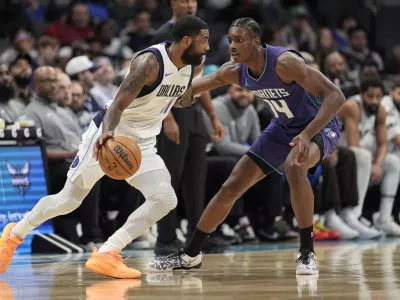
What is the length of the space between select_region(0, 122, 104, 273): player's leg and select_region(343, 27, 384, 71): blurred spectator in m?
8.76

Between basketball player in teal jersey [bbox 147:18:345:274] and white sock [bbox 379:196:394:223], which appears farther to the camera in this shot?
white sock [bbox 379:196:394:223]

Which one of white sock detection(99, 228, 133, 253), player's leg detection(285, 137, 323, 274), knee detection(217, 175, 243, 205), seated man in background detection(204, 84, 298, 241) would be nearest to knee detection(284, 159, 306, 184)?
player's leg detection(285, 137, 323, 274)

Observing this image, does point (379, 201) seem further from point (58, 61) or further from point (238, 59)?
point (238, 59)

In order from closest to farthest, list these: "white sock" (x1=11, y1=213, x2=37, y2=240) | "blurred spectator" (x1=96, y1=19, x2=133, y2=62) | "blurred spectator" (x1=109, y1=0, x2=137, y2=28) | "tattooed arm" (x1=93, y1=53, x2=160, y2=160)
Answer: "tattooed arm" (x1=93, y1=53, x2=160, y2=160) < "white sock" (x1=11, y1=213, x2=37, y2=240) < "blurred spectator" (x1=96, y1=19, x2=133, y2=62) < "blurred spectator" (x1=109, y1=0, x2=137, y2=28)

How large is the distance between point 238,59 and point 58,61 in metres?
5.66

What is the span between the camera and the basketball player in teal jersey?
6.14m

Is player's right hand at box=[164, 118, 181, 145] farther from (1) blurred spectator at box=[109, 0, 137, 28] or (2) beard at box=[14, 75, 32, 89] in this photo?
(1) blurred spectator at box=[109, 0, 137, 28]

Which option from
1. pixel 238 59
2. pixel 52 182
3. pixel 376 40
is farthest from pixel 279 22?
pixel 238 59

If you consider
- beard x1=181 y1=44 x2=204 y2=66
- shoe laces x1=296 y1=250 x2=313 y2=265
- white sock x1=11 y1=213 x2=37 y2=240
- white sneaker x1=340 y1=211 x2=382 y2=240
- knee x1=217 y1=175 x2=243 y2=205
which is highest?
beard x1=181 y1=44 x2=204 y2=66

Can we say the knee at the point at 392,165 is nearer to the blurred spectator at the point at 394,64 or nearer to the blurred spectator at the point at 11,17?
the blurred spectator at the point at 394,64

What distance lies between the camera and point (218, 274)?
20.7 feet

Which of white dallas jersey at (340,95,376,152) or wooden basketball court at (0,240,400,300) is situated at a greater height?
white dallas jersey at (340,95,376,152)

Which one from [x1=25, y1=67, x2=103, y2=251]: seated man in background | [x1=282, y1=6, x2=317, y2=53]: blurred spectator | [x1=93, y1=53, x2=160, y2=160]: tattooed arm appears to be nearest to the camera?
[x1=93, y1=53, x2=160, y2=160]: tattooed arm

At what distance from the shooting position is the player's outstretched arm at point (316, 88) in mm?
6102
